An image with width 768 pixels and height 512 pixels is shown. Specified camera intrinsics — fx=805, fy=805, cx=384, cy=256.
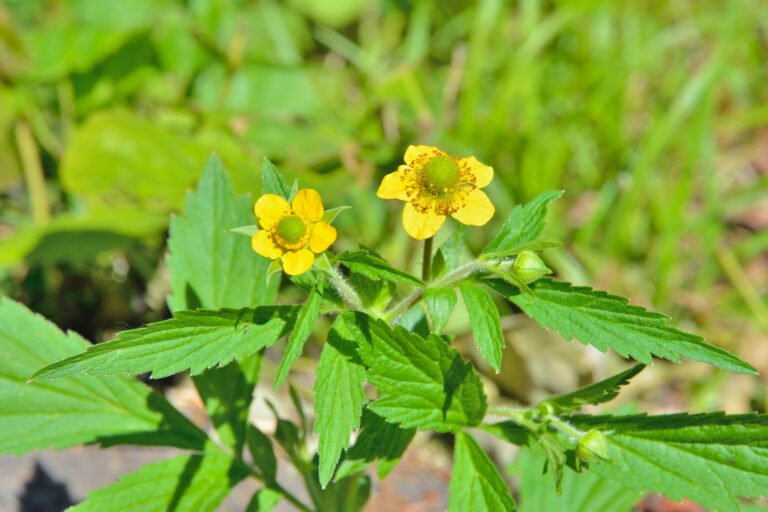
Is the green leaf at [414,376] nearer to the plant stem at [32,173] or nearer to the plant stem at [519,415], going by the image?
the plant stem at [519,415]

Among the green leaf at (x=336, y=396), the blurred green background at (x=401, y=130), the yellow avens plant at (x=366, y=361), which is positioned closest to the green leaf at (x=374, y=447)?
the yellow avens plant at (x=366, y=361)

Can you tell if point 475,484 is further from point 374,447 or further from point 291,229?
point 291,229

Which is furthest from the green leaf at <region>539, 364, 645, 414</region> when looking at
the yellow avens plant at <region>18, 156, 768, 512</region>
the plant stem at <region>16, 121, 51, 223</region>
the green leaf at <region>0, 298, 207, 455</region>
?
the plant stem at <region>16, 121, 51, 223</region>

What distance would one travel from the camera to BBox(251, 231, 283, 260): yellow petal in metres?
1.19

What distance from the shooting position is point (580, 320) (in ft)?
3.77

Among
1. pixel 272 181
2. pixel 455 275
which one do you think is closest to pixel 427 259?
pixel 455 275

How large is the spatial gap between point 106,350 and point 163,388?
1.63 metres

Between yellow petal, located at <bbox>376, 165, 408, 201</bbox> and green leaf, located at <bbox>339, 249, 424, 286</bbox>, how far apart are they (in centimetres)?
13

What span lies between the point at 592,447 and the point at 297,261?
0.53 metres

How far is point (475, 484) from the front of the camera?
4.26ft

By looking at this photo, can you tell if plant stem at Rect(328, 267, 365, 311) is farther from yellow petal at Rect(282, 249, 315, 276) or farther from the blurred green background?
the blurred green background

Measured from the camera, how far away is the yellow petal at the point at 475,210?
4.04 feet

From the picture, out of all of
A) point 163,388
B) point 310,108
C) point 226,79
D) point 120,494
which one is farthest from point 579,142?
point 120,494

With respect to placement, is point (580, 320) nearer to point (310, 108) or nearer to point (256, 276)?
point (256, 276)
